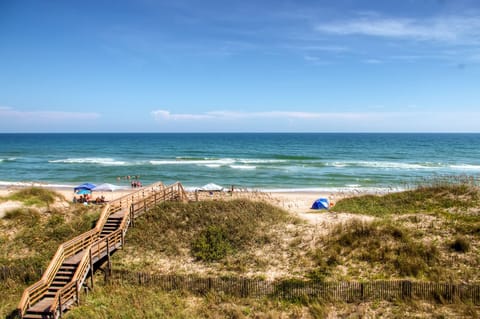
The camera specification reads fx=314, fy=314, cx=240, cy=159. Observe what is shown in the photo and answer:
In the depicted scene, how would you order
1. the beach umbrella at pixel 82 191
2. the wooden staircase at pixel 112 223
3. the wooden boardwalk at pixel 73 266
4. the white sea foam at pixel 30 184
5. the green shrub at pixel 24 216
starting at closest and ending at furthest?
the wooden boardwalk at pixel 73 266
the wooden staircase at pixel 112 223
the green shrub at pixel 24 216
the beach umbrella at pixel 82 191
the white sea foam at pixel 30 184

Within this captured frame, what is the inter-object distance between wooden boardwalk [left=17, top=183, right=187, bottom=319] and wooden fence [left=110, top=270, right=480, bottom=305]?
162cm

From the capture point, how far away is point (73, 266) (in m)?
12.8

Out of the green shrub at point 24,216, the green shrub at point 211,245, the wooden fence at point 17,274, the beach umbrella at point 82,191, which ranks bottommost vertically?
the wooden fence at point 17,274

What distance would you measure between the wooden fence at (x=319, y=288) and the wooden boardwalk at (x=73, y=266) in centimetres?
162

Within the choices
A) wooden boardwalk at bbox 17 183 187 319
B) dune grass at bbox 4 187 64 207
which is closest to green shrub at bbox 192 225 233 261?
wooden boardwalk at bbox 17 183 187 319

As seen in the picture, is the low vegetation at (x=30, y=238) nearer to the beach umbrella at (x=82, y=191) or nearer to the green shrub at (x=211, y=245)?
the green shrub at (x=211, y=245)

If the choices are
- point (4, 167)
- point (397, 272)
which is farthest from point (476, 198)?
point (4, 167)

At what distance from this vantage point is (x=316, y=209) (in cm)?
2680

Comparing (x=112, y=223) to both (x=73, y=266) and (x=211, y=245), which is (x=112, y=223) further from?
(x=211, y=245)

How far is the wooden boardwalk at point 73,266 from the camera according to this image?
10787 mm

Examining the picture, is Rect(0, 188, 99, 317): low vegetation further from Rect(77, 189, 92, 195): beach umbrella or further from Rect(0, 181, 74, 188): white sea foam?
Rect(0, 181, 74, 188): white sea foam

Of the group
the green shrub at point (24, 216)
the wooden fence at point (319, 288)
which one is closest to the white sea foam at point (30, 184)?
the green shrub at point (24, 216)

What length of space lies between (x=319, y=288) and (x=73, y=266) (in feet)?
32.1

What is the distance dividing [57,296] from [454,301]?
45.1ft
